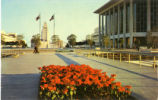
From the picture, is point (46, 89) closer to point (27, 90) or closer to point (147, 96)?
point (27, 90)

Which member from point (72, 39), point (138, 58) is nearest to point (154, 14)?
point (72, 39)

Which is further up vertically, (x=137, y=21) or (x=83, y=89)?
(x=137, y=21)

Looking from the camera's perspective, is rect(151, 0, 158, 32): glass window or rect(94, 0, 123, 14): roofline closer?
rect(151, 0, 158, 32): glass window

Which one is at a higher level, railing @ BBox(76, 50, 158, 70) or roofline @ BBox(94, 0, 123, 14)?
roofline @ BBox(94, 0, 123, 14)

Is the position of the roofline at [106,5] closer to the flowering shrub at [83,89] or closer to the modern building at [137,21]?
the modern building at [137,21]

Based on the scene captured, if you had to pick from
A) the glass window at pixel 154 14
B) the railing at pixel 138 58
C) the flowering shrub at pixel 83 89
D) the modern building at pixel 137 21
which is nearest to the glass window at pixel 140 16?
the modern building at pixel 137 21

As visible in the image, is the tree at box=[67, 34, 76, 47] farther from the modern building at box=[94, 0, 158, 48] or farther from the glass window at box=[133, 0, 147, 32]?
the glass window at box=[133, 0, 147, 32]

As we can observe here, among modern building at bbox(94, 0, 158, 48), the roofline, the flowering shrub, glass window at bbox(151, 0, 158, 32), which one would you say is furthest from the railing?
the roofline

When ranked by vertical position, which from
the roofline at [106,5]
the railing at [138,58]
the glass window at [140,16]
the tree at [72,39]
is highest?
the roofline at [106,5]

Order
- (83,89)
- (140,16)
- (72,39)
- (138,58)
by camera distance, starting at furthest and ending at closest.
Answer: (72,39) → (140,16) → (138,58) → (83,89)

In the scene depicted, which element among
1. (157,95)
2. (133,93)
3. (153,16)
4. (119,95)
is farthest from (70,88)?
(153,16)

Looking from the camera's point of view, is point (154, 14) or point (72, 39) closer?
point (154, 14)

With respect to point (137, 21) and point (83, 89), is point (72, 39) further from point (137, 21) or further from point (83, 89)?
point (83, 89)

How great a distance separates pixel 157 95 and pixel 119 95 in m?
1.17
